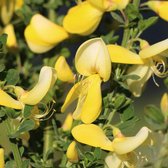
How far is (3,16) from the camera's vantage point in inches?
45.1

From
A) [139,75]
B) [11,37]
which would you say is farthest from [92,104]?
[11,37]

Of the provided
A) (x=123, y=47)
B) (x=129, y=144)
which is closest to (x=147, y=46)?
(x=123, y=47)

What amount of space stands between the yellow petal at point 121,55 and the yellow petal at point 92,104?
0.13ft

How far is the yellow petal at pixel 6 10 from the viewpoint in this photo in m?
1.13

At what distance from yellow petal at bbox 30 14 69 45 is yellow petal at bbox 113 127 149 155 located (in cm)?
28

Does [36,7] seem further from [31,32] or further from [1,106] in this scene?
[1,106]

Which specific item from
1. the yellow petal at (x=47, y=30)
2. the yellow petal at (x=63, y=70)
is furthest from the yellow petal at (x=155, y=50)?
the yellow petal at (x=47, y=30)

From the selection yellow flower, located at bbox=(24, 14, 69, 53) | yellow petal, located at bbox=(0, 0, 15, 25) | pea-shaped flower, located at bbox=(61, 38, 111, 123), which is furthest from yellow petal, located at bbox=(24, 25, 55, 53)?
pea-shaped flower, located at bbox=(61, 38, 111, 123)

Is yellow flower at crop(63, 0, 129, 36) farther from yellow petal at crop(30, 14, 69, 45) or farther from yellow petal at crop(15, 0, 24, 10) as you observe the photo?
yellow petal at crop(15, 0, 24, 10)

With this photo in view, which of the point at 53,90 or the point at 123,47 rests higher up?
the point at 123,47

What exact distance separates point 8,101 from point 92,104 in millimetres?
105

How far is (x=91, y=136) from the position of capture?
800mm

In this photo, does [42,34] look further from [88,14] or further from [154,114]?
[154,114]

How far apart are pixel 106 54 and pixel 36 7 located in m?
0.38
